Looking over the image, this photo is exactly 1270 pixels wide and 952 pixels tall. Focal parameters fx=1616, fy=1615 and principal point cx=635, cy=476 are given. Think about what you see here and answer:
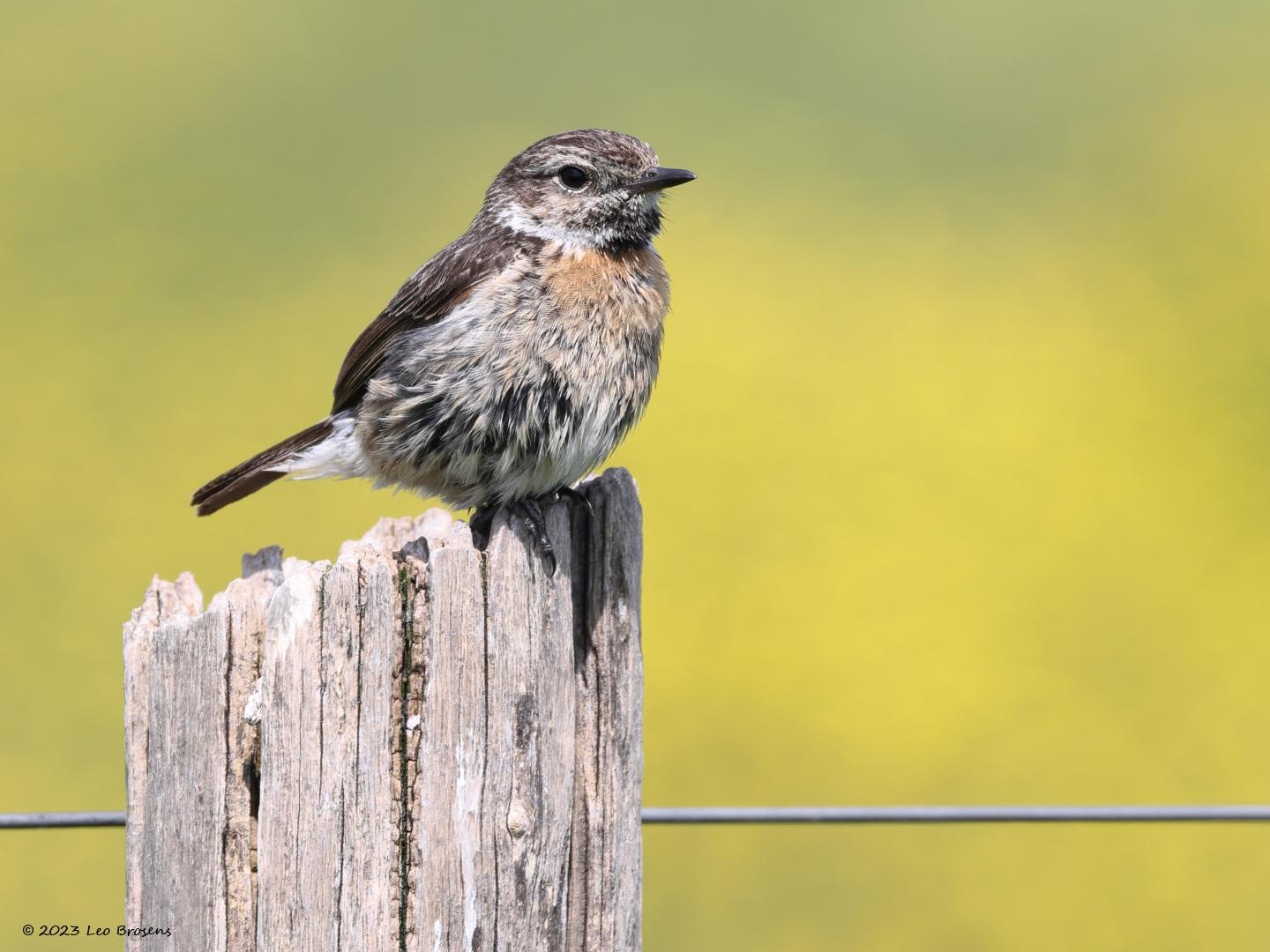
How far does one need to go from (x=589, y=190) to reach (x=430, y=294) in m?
0.58

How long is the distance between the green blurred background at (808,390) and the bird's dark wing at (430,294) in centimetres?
301

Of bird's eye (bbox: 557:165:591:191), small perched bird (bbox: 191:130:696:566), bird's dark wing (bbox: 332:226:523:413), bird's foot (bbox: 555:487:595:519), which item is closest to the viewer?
bird's foot (bbox: 555:487:595:519)

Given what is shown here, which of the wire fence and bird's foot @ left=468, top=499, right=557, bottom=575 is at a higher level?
bird's foot @ left=468, top=499, right=557, bottom=575

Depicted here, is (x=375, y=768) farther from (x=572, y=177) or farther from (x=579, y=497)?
(x=572, y=177)

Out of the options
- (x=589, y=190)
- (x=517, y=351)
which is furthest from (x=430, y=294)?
(x=589, y=190)

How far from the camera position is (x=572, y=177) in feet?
15.7

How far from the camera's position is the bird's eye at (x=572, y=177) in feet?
15.6

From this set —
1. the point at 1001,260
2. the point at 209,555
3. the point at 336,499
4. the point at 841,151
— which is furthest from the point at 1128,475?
the point at 209,555

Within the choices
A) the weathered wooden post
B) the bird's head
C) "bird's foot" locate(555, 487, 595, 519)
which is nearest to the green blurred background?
the bird's head

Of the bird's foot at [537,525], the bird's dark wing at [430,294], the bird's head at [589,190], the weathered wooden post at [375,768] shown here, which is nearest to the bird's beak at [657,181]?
the bird's head at [589,190]

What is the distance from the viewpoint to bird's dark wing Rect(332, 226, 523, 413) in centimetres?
446

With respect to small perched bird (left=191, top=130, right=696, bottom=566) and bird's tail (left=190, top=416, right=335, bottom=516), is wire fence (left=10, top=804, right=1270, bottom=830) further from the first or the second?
bird's tail (left=190, top=416, right=335, bottom=516)

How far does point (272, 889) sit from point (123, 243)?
7.38 metres

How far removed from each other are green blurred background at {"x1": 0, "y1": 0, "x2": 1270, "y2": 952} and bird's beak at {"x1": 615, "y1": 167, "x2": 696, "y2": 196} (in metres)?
3.30
